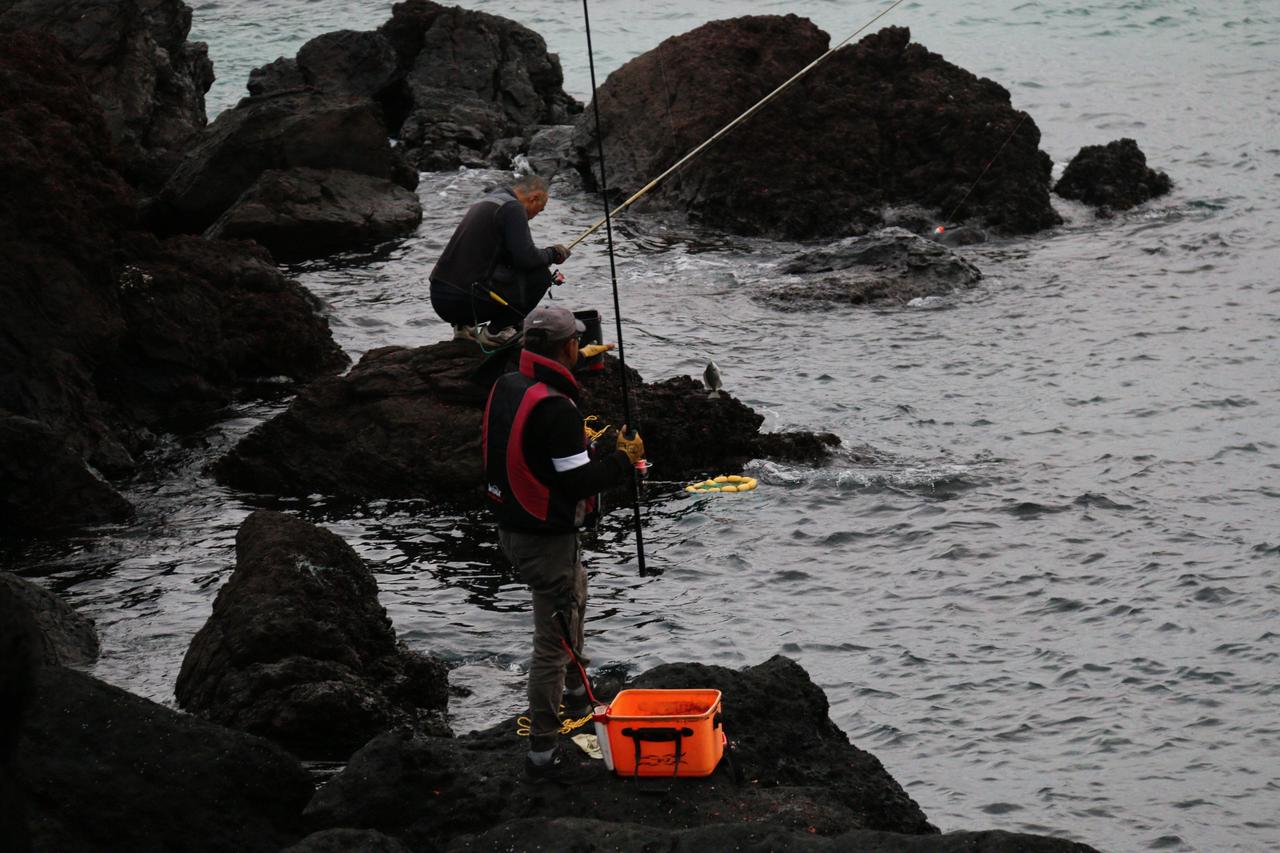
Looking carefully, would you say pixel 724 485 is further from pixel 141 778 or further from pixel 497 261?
pixel 141 778

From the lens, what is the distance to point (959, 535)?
9.84 m

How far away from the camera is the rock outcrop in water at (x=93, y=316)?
10.3 meters

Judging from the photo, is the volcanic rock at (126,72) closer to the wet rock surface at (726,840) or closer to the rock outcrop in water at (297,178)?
the rock outcrop in water at (297,178)

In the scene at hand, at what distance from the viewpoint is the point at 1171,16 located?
2892 cm

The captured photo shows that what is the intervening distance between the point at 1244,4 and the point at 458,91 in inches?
616

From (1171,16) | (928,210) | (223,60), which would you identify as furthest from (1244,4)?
(223,60)

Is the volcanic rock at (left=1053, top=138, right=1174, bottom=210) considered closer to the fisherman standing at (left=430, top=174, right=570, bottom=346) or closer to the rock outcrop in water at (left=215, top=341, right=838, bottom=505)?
the rock outcrop in water at (left=215, top=341, right=838, bottom=505)

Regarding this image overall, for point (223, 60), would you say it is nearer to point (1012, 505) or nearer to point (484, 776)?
point (1012, 505)

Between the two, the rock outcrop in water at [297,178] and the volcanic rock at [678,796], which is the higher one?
the rock outcrop in water at [297,178]

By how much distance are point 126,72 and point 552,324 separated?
48.5 ft

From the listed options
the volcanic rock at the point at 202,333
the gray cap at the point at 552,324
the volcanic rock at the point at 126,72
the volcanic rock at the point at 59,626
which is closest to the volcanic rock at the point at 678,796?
the gray cap at the point at 552,324

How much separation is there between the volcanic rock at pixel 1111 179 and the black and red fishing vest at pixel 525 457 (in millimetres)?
13468

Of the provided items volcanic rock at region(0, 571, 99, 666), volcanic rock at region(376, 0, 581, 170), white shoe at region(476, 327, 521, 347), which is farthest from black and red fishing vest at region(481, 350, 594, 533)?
volcanic rock at region(376, 0, 581, 170)

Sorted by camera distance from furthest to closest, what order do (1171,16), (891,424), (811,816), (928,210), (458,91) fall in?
(1171,16)
(458,91)
(928,210)
(891,424)
(811,816)
